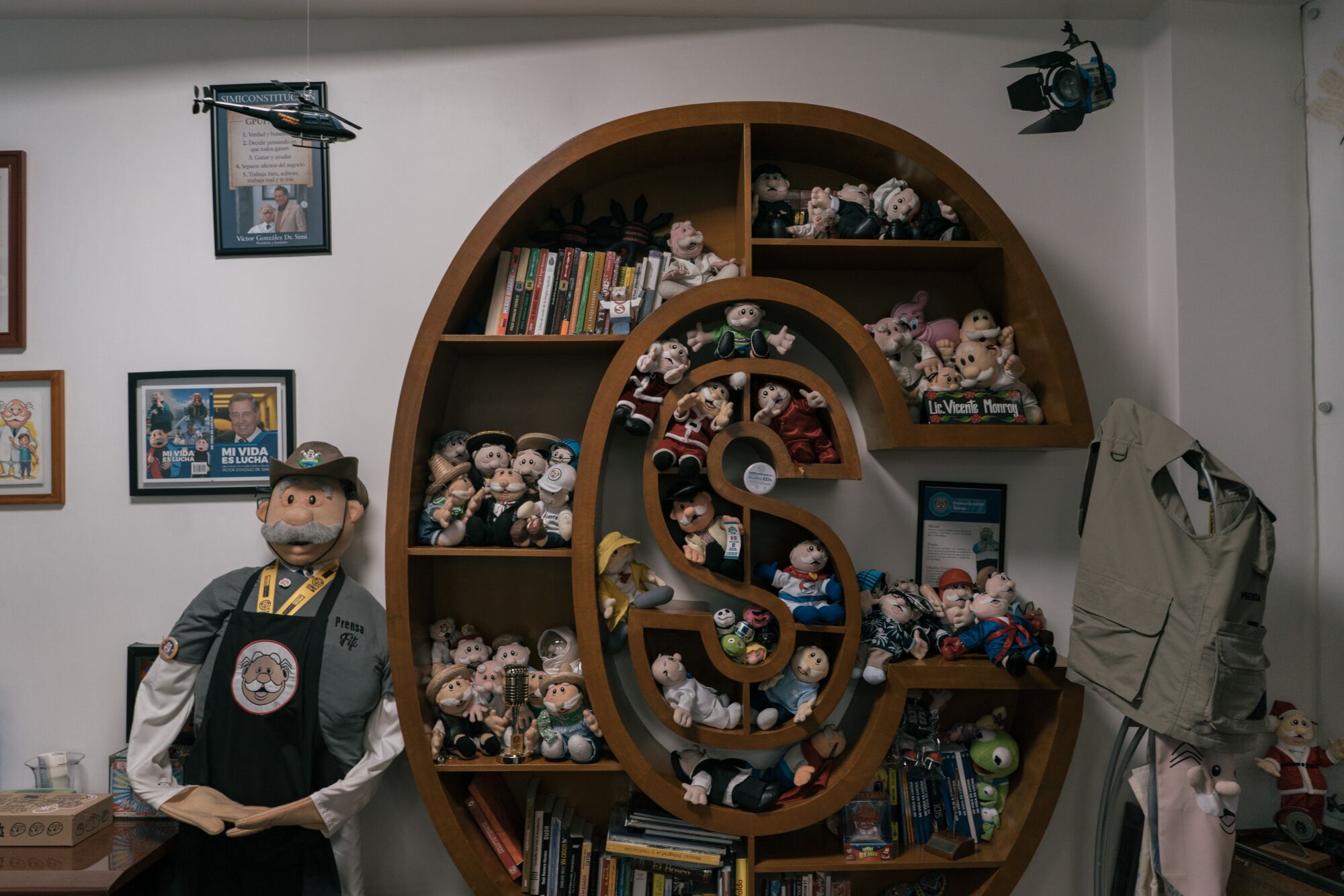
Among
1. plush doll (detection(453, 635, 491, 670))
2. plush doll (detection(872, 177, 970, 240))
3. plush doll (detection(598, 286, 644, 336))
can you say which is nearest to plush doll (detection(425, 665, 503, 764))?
plush doll (detection(453, 635, 491, 670))

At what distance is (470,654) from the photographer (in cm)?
203

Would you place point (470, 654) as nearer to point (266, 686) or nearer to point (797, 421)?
point (266, 686)

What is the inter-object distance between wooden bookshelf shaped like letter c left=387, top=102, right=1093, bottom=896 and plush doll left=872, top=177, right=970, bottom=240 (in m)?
0.04

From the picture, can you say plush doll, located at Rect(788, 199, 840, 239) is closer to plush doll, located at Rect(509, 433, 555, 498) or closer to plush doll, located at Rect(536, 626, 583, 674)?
plush doll, located at Rect(509, 433, 555, 498)

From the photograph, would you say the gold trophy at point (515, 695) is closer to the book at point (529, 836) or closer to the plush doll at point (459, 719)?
the plush doll at point (459, 719)

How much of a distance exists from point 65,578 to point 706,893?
2.01 metres

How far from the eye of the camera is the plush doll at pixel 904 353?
2000mm

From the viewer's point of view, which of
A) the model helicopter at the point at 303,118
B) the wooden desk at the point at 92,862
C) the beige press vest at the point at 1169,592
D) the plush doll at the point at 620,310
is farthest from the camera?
the plush doll at the point at 620,310

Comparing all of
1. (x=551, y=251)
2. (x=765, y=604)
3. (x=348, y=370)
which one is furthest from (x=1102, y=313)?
(x=348, y=370)

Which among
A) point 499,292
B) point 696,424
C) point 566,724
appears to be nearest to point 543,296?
point 499,292

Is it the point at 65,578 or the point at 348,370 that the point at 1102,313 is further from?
the point at 65,578

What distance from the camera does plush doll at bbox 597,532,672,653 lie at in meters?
1.92

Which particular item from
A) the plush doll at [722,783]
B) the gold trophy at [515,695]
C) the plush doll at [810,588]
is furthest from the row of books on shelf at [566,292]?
the plush doll at [722,783]

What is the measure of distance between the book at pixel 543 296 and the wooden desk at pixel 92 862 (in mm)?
1639
